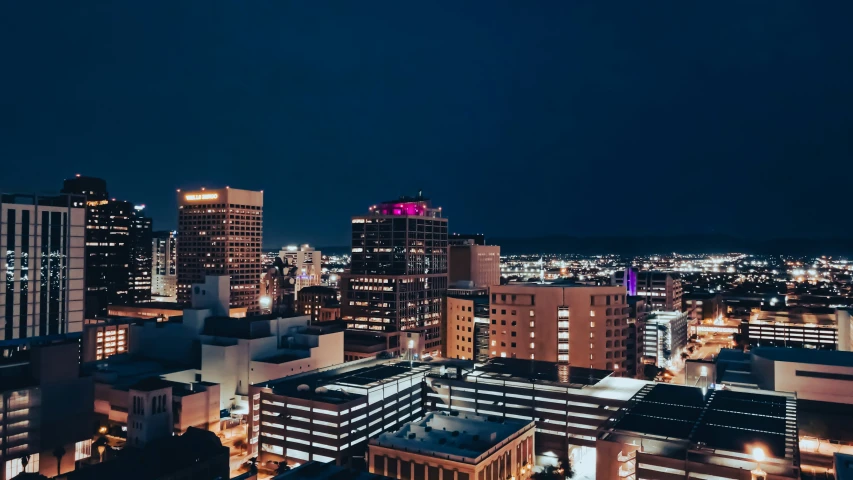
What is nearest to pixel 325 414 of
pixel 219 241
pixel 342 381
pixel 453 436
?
pixel 342 381

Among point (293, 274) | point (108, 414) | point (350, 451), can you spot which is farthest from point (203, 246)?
point (350, 451)

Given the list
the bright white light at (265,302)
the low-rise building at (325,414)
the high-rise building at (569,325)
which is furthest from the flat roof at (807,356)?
the bright white light at (265,302)

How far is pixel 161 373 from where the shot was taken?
68.6 meters

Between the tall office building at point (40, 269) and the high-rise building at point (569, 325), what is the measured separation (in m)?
49.7

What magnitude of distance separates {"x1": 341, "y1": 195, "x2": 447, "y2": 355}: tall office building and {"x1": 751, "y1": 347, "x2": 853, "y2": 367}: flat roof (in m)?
55.3

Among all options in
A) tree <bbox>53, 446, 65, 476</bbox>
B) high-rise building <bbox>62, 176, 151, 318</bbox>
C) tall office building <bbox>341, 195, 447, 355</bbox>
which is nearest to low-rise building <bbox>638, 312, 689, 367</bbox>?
tall office building <bbox>341, 195, 447, 355</bbox>

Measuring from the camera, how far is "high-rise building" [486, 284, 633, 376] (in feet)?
222

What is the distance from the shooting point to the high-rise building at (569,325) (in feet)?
222

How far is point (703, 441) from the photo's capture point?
34156 millimetres

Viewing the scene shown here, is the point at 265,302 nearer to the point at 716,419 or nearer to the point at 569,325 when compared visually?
the point at 569,325

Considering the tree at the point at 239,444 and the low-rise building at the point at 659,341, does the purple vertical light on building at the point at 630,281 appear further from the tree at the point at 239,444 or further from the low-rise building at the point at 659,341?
the tree at the point at 239,444

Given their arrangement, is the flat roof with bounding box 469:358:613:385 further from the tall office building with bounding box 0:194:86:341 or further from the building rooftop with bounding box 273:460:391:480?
the tall office building with bounding box 0:194:86:341

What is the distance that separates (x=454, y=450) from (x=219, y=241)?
10715 cm

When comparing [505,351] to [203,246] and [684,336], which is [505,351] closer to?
[684,336]
